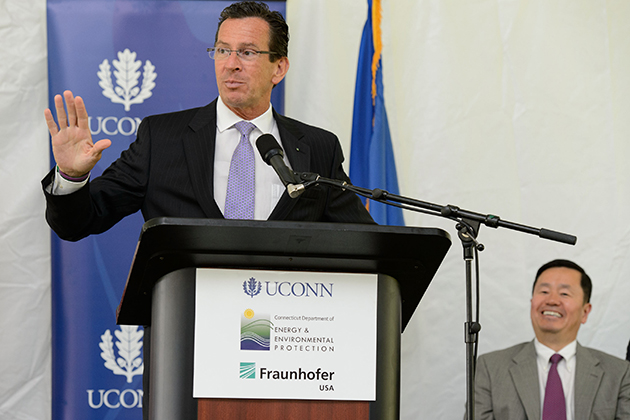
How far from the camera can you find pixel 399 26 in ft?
10.5

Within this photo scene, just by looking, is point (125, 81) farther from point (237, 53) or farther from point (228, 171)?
point (228, 171)


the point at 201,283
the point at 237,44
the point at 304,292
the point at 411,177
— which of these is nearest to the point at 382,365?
the point at 304,292

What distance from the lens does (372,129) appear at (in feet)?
10.3

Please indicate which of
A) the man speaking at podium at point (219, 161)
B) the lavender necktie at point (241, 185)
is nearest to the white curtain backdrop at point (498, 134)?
the man speaking at podium at point (219, 161)

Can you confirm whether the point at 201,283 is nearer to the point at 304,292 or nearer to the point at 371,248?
the point at 304,292

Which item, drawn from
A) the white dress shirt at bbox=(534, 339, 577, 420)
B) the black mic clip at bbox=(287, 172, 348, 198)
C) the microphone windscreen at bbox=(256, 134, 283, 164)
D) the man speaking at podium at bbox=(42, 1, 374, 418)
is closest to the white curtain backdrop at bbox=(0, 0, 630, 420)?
the white dress shirt at bbox=(534, 339, 577, 420)

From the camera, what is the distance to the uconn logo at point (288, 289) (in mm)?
1292

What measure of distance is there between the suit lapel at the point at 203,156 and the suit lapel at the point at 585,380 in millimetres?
1946

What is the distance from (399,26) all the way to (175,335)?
7.49 ft

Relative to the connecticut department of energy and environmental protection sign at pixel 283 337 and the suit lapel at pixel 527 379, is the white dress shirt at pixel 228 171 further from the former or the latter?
the suit lapel at pixel 527 379

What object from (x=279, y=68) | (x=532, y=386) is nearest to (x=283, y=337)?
(x=279, y=68)

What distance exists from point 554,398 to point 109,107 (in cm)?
223

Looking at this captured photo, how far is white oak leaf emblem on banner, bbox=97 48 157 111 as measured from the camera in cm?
301

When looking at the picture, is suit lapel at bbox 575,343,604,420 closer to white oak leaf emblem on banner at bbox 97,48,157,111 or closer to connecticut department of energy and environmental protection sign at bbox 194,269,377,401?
connecticut department of energy and environmental protection sign at bbox 194,269,377,401
